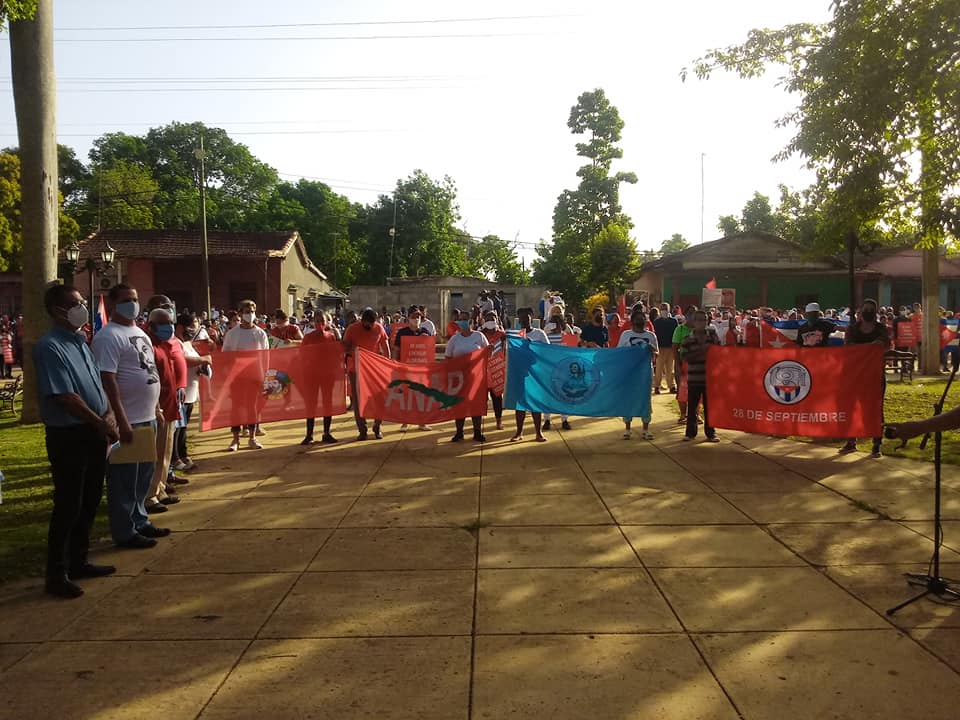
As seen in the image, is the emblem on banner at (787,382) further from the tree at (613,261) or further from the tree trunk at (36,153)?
the tree at (613,261)

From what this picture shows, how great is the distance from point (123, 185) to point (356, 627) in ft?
247

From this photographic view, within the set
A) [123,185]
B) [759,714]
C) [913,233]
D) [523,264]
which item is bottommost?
[759,714]

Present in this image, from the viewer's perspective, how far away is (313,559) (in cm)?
584

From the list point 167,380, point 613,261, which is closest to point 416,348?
point 167,380

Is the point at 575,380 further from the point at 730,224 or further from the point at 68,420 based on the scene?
the point at 730,224

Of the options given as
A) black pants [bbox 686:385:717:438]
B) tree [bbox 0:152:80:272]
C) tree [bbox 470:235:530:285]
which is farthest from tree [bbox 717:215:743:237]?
black pants [bbox 686:385:717:438]

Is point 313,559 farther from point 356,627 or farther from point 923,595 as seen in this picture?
point 923,595

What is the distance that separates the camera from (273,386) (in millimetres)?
10812

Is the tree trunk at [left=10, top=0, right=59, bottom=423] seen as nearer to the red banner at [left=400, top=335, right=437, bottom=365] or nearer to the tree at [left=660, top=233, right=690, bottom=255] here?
the red banner at [left=400, top=335, right=437, bottom=365]

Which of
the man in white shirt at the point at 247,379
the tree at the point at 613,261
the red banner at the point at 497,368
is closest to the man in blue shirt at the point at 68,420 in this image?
the man in white shirt at the point at 247,379

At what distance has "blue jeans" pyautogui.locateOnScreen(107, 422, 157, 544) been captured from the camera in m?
6.01

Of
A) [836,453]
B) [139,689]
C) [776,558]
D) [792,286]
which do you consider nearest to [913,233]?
[836,453]

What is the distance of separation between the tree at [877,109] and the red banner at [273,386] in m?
7.68

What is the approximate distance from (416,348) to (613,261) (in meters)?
35.2
